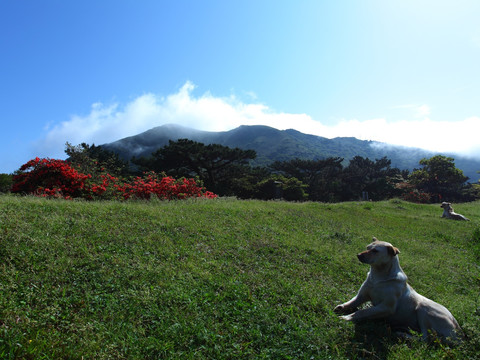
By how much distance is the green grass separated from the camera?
307 cm

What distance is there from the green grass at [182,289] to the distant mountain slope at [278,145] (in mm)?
64466

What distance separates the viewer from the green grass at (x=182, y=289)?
307 cm

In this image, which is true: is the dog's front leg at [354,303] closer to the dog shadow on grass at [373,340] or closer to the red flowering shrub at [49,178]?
the dog shadow on grass at [373,340]

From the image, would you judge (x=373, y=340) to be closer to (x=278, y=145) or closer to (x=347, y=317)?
(x=347, y=317)

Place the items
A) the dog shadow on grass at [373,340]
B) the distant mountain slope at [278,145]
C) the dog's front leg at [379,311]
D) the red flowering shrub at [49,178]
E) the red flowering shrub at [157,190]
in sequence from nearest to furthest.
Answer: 1. the dog shadow on grass at [373,340]
2. the dog's front leg at [379,311]
3. the red flowering shrub at [49,178]
4. the red flowering shrub at [157,190]
5. the distant mountain slope at [278,145]

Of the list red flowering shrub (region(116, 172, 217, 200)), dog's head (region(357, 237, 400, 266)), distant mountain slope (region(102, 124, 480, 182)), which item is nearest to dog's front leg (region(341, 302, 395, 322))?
dog's head (region(357, 237, 400, 266))

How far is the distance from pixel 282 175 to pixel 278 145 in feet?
223

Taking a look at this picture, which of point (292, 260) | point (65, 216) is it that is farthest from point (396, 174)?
point (65, 216)

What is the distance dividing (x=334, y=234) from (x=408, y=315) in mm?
4628

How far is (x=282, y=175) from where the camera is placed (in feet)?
97.8

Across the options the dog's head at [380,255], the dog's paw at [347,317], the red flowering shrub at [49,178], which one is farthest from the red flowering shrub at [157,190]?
the dog's head at [380,255]

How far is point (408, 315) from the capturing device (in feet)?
12.2

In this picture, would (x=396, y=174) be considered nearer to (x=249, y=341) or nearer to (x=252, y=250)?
(x=252, y=250)

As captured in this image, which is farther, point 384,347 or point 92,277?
point 92,277
